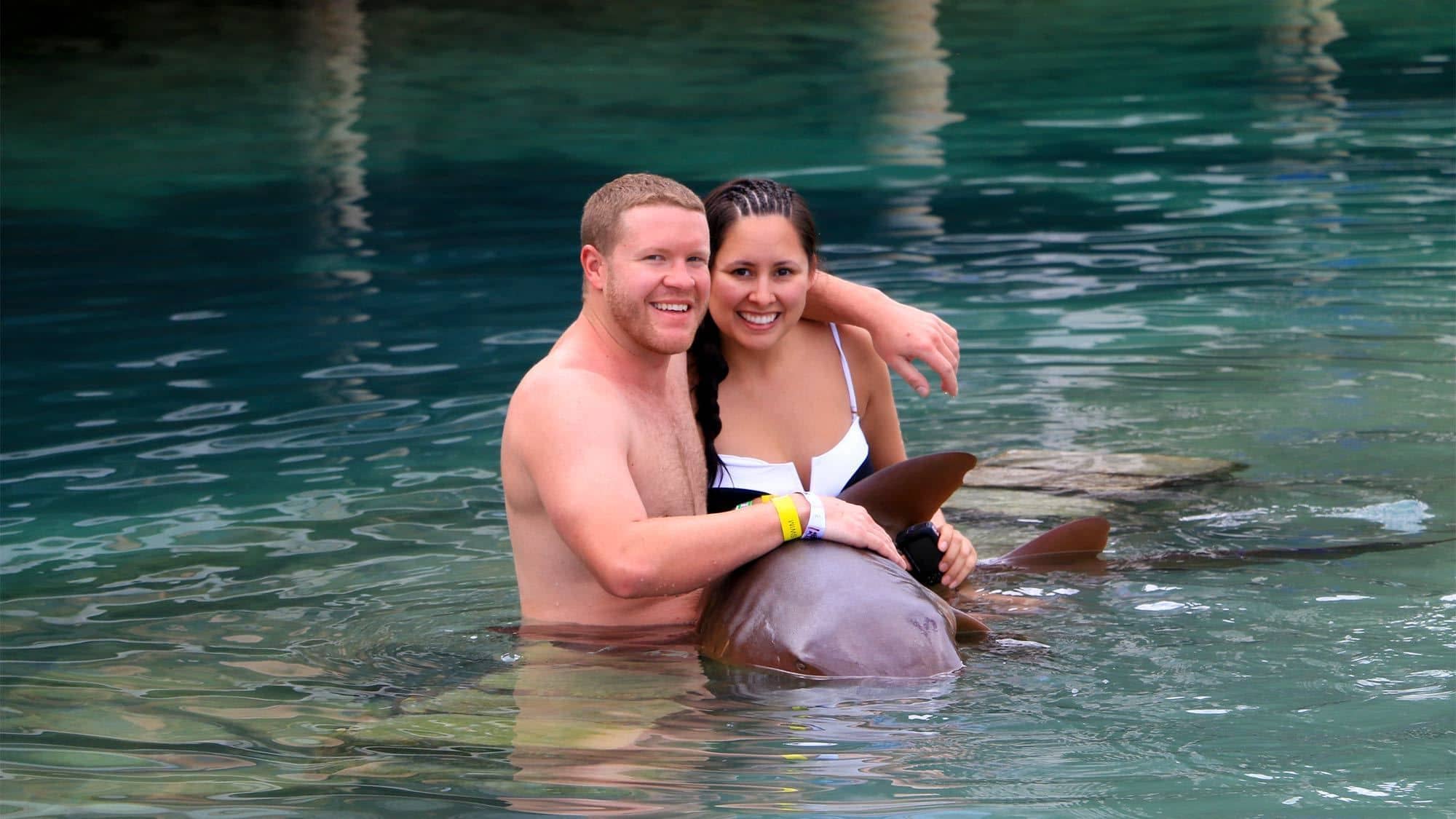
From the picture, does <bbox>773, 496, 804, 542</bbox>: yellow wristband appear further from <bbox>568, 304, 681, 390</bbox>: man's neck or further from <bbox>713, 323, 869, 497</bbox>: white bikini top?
<bbox>713, 323, 869, 497</bbox>: white bikini top

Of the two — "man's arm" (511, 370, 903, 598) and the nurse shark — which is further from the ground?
"man's arm" (511, 370, 903, 598)

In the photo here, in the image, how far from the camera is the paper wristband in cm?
432

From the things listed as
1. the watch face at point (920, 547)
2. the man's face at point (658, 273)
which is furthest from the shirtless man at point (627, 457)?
the watch face at point (920, 547)

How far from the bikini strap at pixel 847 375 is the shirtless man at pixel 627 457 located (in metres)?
0.71

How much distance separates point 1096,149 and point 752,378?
10.4 meters

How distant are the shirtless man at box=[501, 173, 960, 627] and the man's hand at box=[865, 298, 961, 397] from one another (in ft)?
2.47

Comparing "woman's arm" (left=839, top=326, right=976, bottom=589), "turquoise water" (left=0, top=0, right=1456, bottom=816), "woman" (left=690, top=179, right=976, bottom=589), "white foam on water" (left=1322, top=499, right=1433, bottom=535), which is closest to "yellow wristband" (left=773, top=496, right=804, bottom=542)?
"turquoise water" (left=0, top=0, right=1456, bottom=816)

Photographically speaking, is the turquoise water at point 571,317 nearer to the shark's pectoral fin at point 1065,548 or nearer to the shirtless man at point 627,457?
the shark's pectoral fin at point 1065,548

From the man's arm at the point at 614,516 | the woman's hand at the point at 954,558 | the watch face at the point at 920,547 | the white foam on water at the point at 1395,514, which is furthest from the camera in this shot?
the white foam on water at the point at 1395,514

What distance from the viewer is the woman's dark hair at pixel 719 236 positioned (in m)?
4.90

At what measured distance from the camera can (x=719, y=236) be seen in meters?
4.95

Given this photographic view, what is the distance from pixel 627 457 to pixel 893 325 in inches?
46.7

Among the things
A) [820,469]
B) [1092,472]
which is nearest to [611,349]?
[820,469]

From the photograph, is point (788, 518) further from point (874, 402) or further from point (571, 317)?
point (571, 317)
